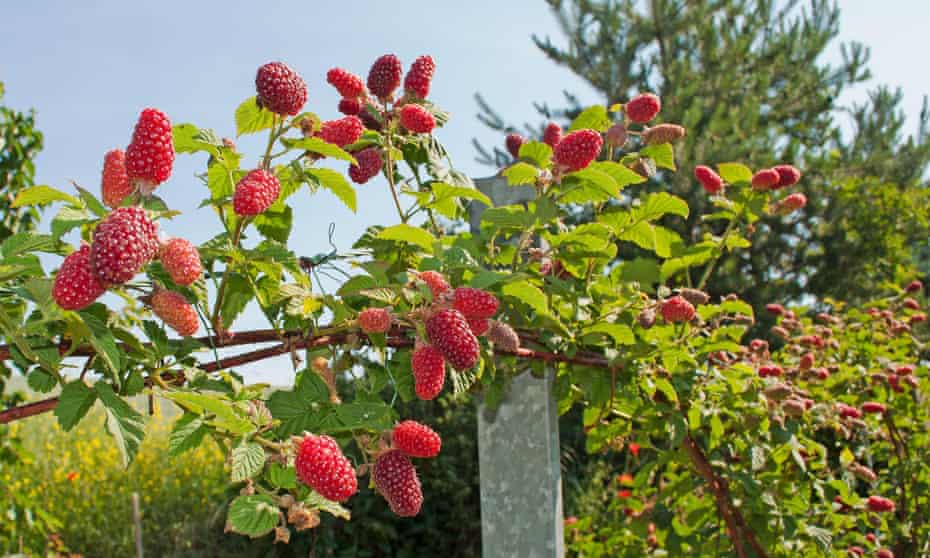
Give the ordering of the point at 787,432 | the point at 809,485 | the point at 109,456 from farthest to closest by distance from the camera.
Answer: the point at 109,456
the point at 809,485
the point at 787,432

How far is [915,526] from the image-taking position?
2.43m

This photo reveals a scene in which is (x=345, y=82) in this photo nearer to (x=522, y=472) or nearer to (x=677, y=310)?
(x=677, y=310)

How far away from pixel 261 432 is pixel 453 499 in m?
3.28

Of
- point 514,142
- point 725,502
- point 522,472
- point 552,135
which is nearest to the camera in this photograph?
point 552,135

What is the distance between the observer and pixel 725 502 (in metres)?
1.94

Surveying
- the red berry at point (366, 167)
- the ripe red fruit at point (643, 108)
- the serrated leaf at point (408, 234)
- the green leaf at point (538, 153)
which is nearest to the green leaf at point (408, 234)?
the serrated leaf at point (408, 234)

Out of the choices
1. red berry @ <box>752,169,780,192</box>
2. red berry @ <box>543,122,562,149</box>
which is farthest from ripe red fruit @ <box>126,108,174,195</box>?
→ red berry @ <box>752,169,780,192</box>

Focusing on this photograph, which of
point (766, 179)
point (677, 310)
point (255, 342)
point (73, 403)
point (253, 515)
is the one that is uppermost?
point (766, 179)

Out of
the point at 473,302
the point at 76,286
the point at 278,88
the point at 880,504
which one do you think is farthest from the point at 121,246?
the point at 880,504

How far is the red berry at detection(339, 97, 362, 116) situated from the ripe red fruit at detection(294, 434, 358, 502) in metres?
0.56

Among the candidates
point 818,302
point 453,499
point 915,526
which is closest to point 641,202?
point 915,526

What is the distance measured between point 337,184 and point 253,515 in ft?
1.32

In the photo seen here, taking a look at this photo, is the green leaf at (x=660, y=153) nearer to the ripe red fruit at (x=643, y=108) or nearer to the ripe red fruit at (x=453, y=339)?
the ripe red fruit at (x=643, y=108)

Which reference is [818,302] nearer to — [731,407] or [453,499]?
[453,499]
